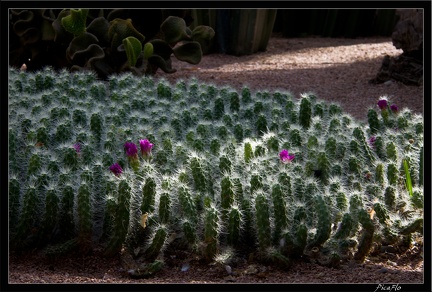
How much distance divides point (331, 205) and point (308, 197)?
4.6 inches

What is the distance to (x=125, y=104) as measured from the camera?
15.6 feet

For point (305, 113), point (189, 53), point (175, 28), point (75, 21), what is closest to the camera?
point (305, 113)

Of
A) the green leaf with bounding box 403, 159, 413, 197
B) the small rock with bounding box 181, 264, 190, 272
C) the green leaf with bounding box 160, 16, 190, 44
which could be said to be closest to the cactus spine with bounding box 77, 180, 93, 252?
the small rock with bounding box 181, 264, 190, 272

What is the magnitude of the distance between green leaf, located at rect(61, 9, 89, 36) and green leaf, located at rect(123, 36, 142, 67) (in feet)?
1.29

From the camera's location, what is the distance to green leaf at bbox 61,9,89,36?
18.5 feet

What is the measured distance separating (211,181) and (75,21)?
113 inches

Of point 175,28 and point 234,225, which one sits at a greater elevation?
point 175,28

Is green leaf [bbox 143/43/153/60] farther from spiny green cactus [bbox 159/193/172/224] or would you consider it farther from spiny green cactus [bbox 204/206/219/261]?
spiny green cactus [bbox 204/206/219/261]

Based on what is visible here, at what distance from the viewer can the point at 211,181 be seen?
11.2 ft

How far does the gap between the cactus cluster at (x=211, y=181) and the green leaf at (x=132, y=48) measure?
1127 mm

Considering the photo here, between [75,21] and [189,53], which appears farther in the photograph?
[189,53]

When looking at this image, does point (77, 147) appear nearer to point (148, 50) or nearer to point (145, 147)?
point (145, 147)

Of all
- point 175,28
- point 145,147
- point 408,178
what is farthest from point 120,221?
point 175,28

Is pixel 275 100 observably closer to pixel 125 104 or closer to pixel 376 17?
pixel 125 104
